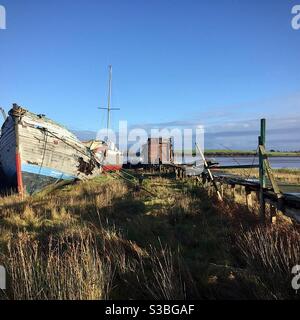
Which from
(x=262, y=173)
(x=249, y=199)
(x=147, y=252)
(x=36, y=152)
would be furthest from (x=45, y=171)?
(x=147, y=252)

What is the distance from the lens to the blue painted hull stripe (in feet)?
60.8

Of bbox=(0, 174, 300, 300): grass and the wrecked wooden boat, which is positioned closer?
bbox=(0, 174, 300, 300): grass

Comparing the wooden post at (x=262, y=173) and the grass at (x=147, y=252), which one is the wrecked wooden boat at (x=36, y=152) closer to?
the grass at (x=147, y=252)

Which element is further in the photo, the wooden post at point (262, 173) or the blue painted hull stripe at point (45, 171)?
the blue painted hull stripe at point (45, 171)

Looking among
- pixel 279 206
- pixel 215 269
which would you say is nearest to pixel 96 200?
pixel 279 206

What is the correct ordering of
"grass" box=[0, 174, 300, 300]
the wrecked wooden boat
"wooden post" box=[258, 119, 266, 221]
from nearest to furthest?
"grass" box=[0, 174, 300, 300]
"wooden post" box=[258, 119, 266, 221]
the wrecked wooden boat

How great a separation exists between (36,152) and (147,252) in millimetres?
13073

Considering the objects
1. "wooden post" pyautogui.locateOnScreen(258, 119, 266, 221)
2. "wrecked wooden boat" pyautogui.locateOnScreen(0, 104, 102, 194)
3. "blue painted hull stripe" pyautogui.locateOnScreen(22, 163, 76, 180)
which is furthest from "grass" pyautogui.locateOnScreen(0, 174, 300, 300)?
"wrecked wooden boat" pyautogui.locateOnScreen(0, 104, 102, 194)

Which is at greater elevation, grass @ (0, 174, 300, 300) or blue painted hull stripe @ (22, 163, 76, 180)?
blue painted hull stripe @ (22, 163, 76, 180)

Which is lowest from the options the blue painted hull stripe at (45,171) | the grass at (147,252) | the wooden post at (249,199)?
Result: the grass at (147,252)

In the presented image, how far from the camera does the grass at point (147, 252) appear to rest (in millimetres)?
5355

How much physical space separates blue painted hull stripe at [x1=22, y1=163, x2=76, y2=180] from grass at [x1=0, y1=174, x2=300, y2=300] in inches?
203

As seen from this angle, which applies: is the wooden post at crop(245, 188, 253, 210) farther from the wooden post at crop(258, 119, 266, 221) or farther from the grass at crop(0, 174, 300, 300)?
the wooden post at crop(258, 119, 266, 221)

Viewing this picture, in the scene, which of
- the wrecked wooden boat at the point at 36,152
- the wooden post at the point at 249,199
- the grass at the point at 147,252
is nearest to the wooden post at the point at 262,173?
the grass at the point at 147,252
